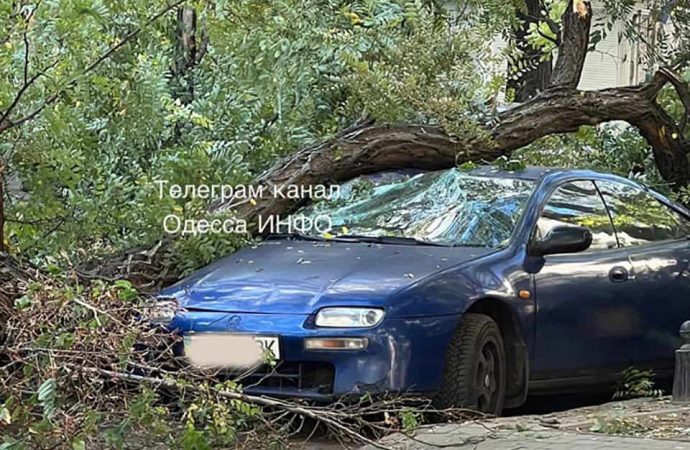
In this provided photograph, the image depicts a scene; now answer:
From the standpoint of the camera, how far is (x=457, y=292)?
638 centimetres

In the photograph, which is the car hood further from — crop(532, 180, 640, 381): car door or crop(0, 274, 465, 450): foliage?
crop(0, 274, 465, 450): foliage

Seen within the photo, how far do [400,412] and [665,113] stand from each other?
5.49 m

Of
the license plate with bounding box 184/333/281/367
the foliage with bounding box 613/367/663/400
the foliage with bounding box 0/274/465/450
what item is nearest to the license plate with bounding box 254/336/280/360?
the license plate with bounding box 184/333/281/367

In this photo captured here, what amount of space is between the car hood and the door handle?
1.08 metres

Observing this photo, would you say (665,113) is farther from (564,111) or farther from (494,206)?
(494,206)

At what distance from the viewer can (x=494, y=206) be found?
732cm

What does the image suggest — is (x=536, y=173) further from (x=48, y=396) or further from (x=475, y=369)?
(x=48, y=396)

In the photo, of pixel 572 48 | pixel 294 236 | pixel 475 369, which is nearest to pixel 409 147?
pixel 294 236

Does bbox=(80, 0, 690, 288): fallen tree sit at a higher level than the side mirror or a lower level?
higher

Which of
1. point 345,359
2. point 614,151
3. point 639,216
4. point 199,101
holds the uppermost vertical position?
point 199,101

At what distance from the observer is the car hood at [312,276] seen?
617 centimetres

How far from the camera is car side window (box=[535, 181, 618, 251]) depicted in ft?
24.2

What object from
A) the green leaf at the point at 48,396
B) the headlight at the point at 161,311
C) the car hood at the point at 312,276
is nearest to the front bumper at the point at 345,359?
the car hood at the point at 312,276

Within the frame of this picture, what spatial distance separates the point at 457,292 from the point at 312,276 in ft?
2.73
